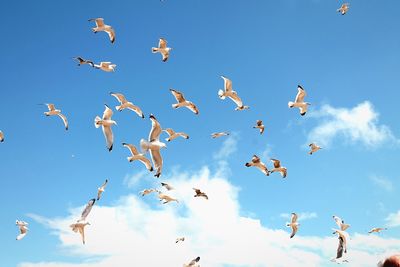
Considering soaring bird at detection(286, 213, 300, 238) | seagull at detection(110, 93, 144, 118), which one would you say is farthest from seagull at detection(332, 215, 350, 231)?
seagull at detection(110, 93, 144, 118)

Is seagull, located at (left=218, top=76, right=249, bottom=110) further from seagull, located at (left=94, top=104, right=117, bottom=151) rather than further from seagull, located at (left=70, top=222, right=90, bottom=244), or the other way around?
→ seagull, located at (left=70, top=222, right=90, bottom=244)

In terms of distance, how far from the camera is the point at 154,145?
19.6m

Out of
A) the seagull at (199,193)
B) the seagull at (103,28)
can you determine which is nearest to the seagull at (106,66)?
the seagull at (103,28)

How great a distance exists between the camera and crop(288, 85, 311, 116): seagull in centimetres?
2663

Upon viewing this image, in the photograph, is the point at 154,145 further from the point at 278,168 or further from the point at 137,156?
the point at 278,168

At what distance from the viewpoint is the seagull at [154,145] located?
64.2ft

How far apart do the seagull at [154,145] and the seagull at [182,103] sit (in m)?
3.49

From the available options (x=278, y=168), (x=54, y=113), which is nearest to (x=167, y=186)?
(x=278, y=168)

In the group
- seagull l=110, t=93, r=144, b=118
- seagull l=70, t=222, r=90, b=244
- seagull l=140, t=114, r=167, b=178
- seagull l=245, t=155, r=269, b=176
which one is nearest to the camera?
seagull l=70, t=222, r=90, b=244

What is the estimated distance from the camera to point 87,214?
19828 mm

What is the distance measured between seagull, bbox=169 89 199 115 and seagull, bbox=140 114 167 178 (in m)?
3.49

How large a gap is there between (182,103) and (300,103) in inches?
293

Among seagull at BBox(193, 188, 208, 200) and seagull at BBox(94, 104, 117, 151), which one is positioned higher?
seagull at BBox(94, 104, 117, 151)

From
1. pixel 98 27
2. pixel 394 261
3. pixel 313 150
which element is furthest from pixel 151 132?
pixel 394 261
